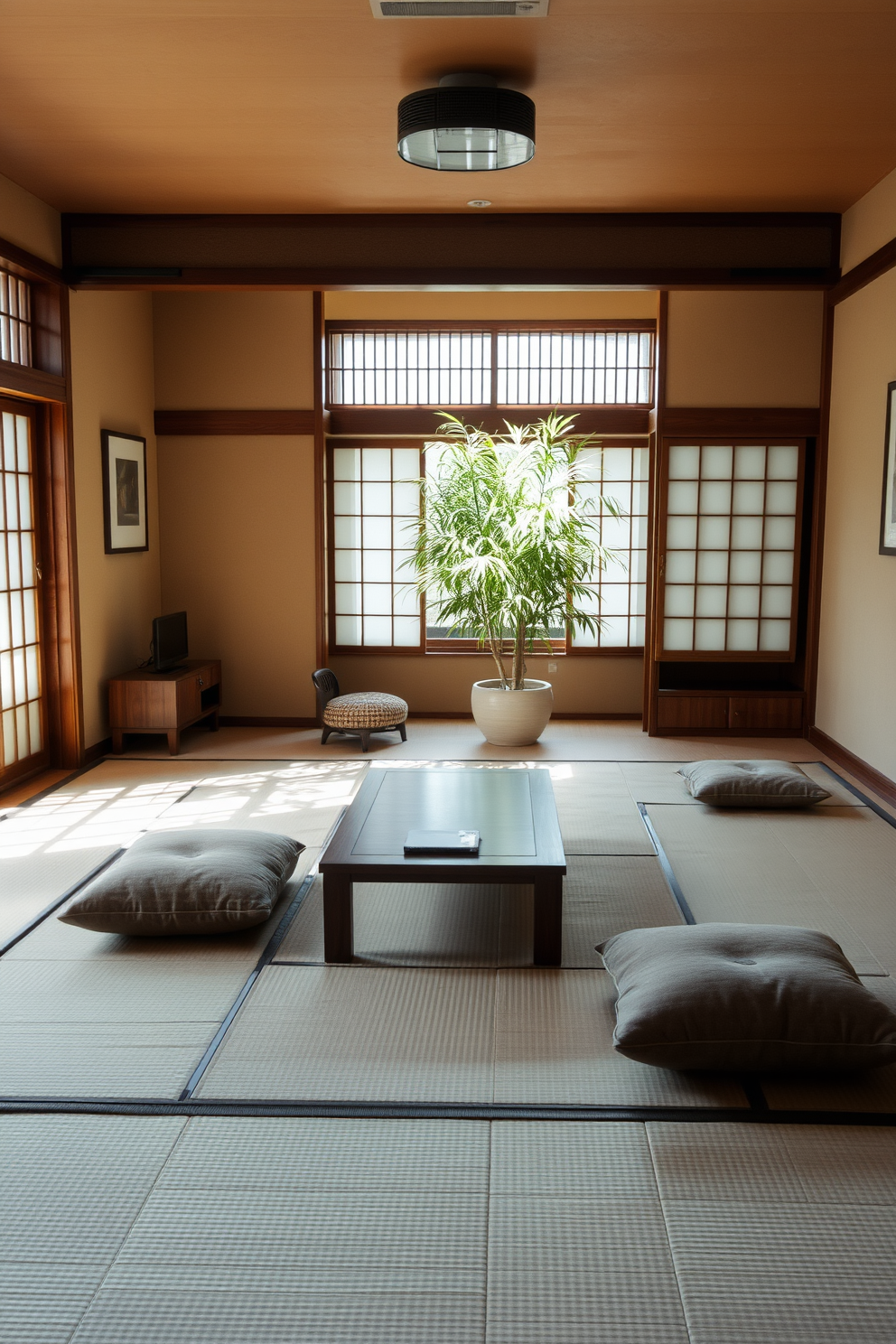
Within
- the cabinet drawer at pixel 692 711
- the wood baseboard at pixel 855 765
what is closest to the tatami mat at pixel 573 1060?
the wood baseboard at pixel 855 765

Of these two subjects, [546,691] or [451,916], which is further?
[546,691]

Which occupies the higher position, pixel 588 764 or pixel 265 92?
pixel 265 92

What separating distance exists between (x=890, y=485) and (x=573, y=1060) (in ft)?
12.1

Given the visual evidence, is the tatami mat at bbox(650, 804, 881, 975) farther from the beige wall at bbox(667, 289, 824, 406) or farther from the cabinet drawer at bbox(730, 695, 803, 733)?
the beige wall at bbox(667, 289, 824, 406)

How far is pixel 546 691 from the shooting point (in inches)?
261

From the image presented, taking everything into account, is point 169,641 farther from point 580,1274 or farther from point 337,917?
point 580,1274

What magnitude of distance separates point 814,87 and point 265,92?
6.60ft

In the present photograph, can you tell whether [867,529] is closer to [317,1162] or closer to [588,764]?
[588,764]

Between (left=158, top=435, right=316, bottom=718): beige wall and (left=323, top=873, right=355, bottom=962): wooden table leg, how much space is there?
13.0ft

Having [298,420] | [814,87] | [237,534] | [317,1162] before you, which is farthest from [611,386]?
[317,1162]

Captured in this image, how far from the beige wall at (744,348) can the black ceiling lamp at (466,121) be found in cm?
279

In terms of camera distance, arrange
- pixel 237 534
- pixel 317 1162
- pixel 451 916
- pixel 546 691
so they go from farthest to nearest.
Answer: pixel 237 534, pixel 546 691, pixel 451 916, pixel 317 1162

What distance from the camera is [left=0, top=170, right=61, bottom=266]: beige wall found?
5.00 m

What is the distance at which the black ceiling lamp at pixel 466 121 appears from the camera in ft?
12.4
